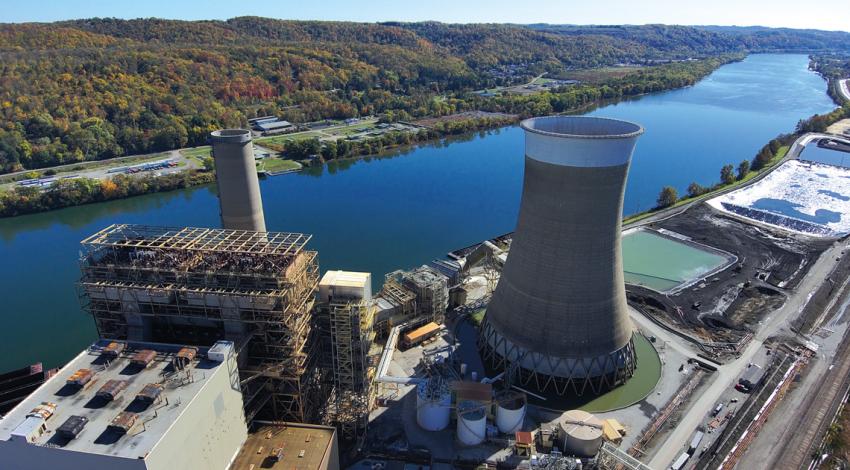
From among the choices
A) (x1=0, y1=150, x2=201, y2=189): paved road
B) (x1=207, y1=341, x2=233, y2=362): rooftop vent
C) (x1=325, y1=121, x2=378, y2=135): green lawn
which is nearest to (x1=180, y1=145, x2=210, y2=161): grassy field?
(x1=0, y1=150, x2=201, y2=189): paved road

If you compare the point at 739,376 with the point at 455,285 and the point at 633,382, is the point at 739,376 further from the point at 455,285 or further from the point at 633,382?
the point at 455,285

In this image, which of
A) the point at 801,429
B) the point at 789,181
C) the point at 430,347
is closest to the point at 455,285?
the point at 430,347

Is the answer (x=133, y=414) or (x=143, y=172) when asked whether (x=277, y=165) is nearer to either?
(x=143, y=172)

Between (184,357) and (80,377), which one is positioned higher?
(184,357)

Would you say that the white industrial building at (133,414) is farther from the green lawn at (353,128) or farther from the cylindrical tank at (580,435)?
the green lawn at (353,128)

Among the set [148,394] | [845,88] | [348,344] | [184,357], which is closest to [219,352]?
[184,357]

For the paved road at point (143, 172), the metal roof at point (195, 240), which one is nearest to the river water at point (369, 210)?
the paved road at point (143, 172)
